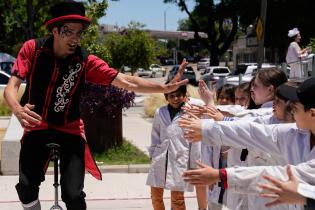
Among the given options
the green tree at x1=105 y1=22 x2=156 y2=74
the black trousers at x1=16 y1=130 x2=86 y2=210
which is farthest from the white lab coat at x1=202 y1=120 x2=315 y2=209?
the green tree at x1=105 y1=22 x2=156 y2=74

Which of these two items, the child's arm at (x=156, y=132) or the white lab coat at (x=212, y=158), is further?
the child's arm at (x=156, y=132)

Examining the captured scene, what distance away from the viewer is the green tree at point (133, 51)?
3234 centimetres

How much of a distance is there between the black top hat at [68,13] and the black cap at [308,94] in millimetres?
2239

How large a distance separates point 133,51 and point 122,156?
73.0 feet

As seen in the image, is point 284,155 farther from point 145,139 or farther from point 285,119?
point 145,139

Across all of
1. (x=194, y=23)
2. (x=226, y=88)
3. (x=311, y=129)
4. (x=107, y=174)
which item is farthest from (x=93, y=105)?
(x=194, y=23)

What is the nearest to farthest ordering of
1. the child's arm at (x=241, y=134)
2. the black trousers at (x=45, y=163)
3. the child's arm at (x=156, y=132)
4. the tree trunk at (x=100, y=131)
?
the child's arm at (x=241, y=134) < the black trousers at (x=45, y=163) < the child's arm at (x=156, y=132) < the tree trunk at (x=100, y=131)

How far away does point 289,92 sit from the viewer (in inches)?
139

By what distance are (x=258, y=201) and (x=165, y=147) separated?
2228 mm

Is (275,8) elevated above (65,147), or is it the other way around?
(275,8)

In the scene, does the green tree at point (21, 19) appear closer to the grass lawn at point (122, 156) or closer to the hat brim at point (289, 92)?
the grass lawn at point (122, 156)

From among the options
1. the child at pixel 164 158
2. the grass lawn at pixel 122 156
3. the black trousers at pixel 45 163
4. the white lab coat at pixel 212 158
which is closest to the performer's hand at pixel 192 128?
the black trousers at pixel 45 163

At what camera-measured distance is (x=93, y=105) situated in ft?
34.1

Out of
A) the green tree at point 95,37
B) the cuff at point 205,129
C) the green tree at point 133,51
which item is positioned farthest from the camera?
the green tree at point 133,51
